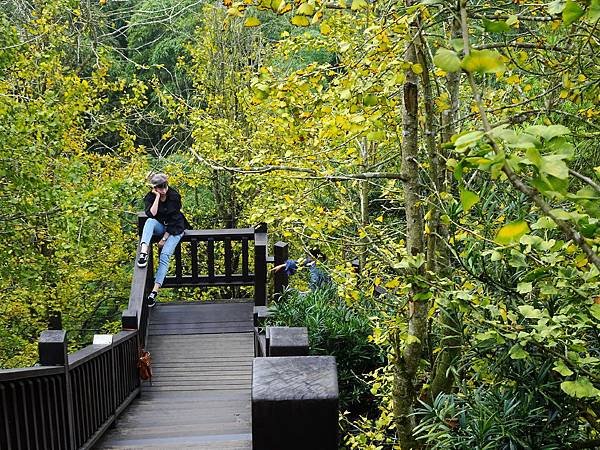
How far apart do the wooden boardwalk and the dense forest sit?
999 mm

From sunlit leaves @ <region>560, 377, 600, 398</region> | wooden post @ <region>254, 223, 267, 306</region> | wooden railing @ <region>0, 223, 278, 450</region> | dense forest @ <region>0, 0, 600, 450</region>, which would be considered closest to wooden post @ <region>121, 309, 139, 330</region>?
wooden railing @ <region>0, 223, 278, 450</region>

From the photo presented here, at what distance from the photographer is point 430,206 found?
3752 mm

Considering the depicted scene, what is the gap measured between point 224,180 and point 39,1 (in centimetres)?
416

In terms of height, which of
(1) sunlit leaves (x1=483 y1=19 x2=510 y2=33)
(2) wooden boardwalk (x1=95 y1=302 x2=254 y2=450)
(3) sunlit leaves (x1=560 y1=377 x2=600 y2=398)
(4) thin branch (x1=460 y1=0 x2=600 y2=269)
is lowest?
(2) wooden boardwalk (x1=95 y1=302 x2=254 y2=450)

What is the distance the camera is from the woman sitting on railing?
24.4 ft

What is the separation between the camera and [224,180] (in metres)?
11.9

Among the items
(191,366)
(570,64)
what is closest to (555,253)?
(570,64)

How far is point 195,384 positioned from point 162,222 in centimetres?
205

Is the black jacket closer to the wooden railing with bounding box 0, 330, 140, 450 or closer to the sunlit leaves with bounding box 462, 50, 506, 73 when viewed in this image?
the wooden railing with bounding box 0, 330, 140, 450

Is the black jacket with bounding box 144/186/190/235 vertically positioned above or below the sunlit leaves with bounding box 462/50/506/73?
below

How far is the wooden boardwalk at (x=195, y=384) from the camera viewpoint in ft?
16.1

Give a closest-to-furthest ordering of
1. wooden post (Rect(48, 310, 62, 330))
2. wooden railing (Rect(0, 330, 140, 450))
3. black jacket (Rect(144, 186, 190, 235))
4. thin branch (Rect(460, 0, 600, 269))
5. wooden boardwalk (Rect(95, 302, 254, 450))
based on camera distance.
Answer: thin branch (Rect(460, 0, 600, 269)), wooden railing (Rect(0, 330, 140, 450)), wooden boardwalk (Rect(95, 302, 254, 450)), black jacket (Rect(144, 186, 190, 235)), wooden post (Rect(48, 310, 62, 330))

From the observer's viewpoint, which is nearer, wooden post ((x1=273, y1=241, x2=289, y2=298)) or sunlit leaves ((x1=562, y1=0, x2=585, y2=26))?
sunlit leaves ((x1=562, y1=0, x2=585, y2=26))

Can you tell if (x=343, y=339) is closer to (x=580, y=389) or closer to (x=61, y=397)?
(x=61, y=397)
